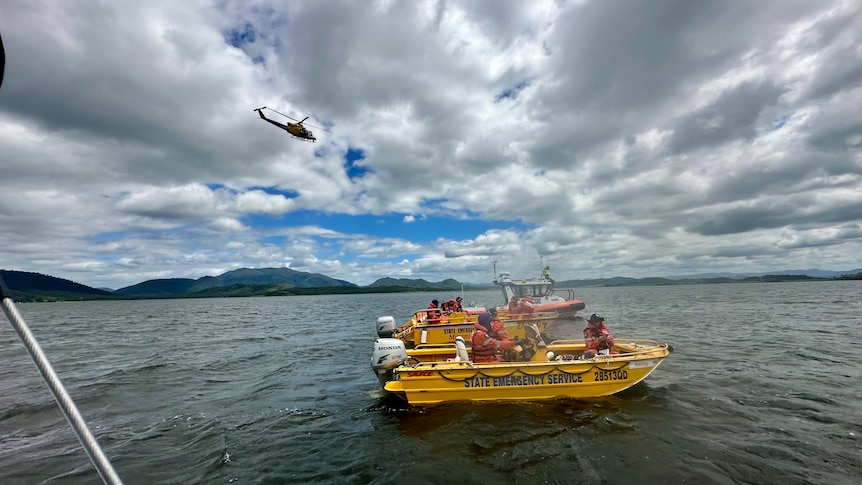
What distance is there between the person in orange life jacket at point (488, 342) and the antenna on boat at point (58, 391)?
34.4 ft

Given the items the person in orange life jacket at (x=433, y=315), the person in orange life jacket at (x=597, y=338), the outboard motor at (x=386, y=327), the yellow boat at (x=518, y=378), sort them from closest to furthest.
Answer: the yellow boat at (x=518, y=378)
the person in orange life jacket at (x=597, y=338)
the outboard motor at (x=386, y=327)
the person in orange life jacket at (x=433, y=315)

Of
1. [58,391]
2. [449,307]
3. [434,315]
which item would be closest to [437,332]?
[434,315]

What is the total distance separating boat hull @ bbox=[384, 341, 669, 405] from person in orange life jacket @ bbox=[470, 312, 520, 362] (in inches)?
27.9

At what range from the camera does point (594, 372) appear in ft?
37.3

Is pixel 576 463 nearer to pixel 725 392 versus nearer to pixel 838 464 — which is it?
pixel 838 464

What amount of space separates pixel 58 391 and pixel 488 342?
10917 millimetres

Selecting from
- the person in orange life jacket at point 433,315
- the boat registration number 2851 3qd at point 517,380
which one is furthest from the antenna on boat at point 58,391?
the person in orange life jacket at point 433,315

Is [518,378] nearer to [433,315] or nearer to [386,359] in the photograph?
[386,359]

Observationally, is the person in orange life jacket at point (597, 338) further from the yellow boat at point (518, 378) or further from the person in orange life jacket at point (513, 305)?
the person in orange life jacket at point (513, 305)

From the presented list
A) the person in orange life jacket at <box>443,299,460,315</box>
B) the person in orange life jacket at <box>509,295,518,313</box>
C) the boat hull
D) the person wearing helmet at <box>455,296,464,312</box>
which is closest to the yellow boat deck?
the person in orange life jacket at <box>443,299,460,315</box>

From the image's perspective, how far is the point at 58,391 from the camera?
6.04ft

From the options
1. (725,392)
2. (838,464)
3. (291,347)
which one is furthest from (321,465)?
(291,347)

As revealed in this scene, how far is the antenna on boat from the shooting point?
5.66ft

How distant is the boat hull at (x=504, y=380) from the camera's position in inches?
437
